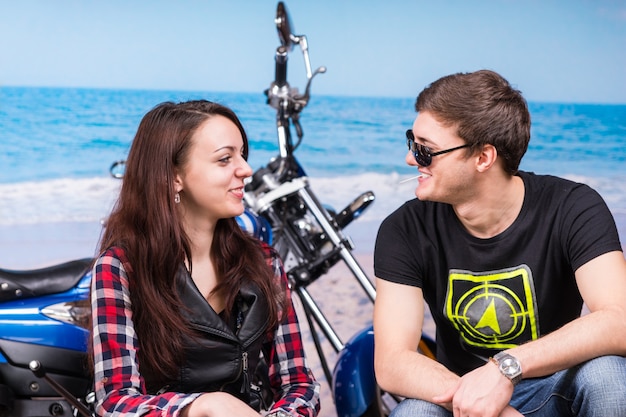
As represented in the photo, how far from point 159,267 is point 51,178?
24.6 ft

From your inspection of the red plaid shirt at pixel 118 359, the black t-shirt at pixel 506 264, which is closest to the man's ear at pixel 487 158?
the black t-shirt at pixel 506 264

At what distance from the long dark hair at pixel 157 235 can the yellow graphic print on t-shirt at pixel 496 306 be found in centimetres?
44

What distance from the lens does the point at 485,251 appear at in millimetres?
1986

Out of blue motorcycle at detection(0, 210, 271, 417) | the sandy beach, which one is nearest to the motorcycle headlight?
blue motorcycle at detection(0, 210, 271, 417)

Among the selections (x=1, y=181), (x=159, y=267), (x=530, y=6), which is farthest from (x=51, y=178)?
(x=159, y=267)

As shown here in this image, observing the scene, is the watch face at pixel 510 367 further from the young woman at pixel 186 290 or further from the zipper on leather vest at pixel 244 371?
the zipper on leather vest at pixel 244 371

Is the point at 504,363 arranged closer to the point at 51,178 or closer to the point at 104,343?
the point at 104,343

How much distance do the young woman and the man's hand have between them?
34cm

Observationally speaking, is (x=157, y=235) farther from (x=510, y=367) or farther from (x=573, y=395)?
(x=573, y=395)

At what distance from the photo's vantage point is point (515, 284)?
6.45 ft

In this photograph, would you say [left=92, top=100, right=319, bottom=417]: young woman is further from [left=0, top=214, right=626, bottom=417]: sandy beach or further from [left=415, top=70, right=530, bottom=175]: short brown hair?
[left=0, top=214, right=626, bottom=417]: sandy beach

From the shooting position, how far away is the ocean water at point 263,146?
8.38m

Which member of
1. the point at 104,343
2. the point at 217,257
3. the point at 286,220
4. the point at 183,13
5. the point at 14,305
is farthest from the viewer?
the point at 183,13

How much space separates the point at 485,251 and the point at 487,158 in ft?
0.71
